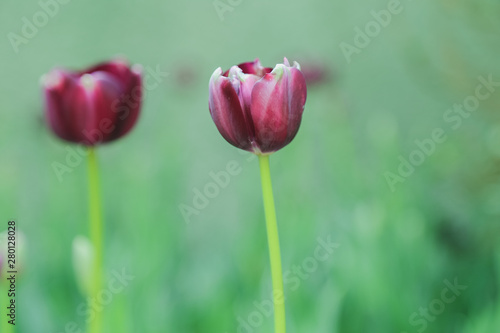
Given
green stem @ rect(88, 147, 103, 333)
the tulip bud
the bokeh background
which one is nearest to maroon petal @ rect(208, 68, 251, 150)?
green stem @ rect(88, 147, 103, 333)

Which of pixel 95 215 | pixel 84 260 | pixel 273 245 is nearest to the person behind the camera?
pixel 273 245

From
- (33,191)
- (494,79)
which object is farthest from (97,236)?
(33,191)

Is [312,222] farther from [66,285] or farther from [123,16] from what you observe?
[123,16]

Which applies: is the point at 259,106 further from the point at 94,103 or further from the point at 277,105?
the point at 94,103

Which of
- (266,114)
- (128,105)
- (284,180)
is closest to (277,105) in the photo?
(266,114)

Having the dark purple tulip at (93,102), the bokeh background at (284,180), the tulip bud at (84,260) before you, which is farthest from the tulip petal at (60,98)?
the bokeh background at (284,180)

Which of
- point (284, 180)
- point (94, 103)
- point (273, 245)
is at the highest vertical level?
point (94, 103)

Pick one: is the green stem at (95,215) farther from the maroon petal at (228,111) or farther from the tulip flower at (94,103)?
the maroon petal at (228,111)
